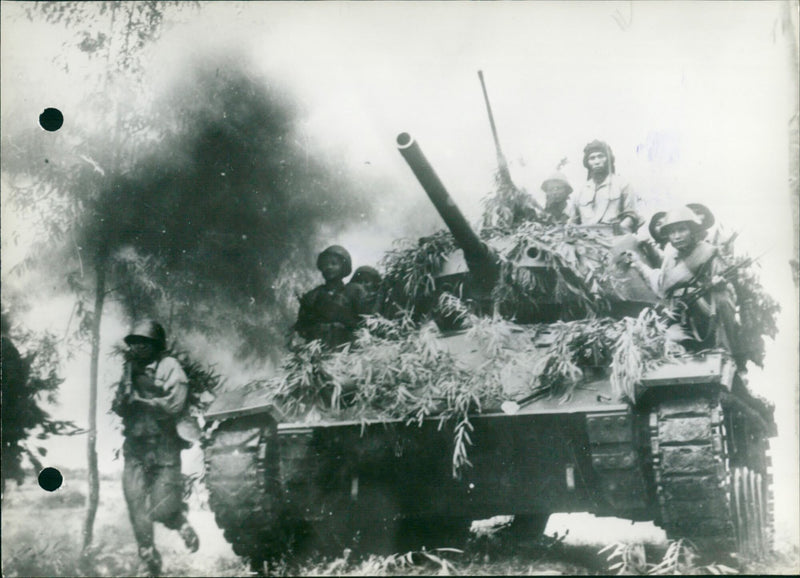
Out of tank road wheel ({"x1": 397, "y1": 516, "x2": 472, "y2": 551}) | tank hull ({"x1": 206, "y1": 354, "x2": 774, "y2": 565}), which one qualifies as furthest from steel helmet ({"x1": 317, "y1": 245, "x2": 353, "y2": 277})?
tank road wheel ({"x1": 397, "y1": 516, "x2": 472, "y2": 551})

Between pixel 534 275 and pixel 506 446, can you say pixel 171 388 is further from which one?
pixel 534 275

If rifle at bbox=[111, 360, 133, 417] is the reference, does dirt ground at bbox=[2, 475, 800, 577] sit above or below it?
below

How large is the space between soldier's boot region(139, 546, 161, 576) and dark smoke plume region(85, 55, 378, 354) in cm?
149

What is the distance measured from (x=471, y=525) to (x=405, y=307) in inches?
58.3

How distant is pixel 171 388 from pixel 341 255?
1.43 metres

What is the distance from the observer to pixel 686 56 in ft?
19.0

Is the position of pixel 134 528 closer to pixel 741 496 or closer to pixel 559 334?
pixel 559 334

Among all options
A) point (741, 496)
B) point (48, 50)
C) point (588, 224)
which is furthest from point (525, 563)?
point (48, 50)

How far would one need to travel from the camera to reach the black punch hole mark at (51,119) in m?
5.99

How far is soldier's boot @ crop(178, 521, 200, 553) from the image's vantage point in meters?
5.61

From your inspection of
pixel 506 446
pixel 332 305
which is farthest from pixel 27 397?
pixel 506 446

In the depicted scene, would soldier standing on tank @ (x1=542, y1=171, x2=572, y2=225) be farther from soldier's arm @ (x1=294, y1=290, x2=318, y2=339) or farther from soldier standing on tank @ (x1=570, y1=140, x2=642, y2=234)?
soldier's arm @ (x1=294, y1=290, x2=318, y2=339)

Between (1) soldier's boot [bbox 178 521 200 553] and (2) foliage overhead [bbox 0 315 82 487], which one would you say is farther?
(2) foliage overhead [bbox 0 315 82 487]

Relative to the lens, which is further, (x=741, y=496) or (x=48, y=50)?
(x=48, y=50)
